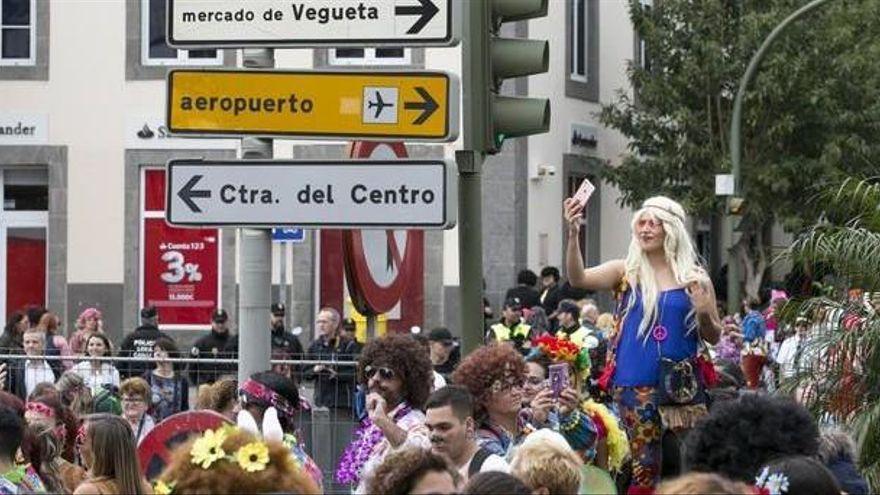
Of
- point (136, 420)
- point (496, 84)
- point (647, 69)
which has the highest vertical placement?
point (647, 69)

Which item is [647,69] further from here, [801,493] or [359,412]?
[801,493]

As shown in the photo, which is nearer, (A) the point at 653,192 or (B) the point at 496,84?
(B) the point at 496,84

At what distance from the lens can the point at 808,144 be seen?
115 feet

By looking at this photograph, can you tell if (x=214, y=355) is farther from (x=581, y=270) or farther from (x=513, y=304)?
(x=581, y=270)

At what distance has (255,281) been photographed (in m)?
9.62

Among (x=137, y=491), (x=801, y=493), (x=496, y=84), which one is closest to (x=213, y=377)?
(x=496, y=84)

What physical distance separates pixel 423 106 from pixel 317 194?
58cm

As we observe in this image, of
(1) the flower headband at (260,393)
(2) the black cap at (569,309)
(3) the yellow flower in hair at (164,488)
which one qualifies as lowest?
(3) the yellow flower in hair at (164,488)

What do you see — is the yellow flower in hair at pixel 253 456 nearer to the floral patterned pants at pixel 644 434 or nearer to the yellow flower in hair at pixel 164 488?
the yellow flower in hair at pixel 164 488

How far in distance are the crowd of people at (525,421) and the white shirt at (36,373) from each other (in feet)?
6.39

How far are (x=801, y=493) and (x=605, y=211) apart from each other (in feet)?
104

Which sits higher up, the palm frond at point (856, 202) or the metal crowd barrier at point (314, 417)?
the palm frond at point (856, 202)

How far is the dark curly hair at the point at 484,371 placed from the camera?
31.0ft

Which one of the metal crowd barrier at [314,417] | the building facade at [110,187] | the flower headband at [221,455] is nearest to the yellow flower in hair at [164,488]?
the flower headband at [221,455]
